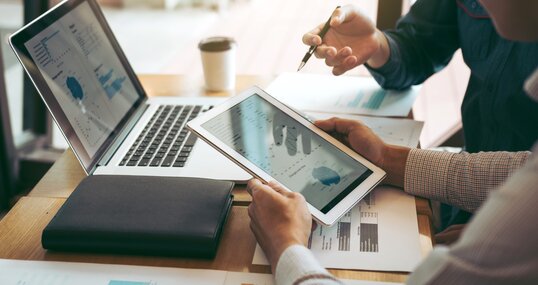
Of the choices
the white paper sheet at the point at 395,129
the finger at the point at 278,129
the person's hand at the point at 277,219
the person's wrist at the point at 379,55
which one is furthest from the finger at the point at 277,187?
the person's wrist at the point at 379,55

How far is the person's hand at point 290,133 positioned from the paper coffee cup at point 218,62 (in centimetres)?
38

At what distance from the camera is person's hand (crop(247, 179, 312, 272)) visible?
2.67ft

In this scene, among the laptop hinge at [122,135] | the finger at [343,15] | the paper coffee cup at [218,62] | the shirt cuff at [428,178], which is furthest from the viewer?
the paper coffee cup at [218,62]

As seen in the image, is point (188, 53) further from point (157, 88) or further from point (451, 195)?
point (451, 195)

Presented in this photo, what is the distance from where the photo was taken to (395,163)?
1008 mm

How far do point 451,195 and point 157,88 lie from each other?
2.48 feet

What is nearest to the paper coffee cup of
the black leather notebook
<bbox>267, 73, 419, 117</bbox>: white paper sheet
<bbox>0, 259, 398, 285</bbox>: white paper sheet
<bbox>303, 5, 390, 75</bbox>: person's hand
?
<bbox>267, 73, 419, 117</bbox>: white paper sheet

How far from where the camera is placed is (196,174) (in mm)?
1045

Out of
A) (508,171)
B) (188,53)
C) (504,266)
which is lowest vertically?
(188,53)

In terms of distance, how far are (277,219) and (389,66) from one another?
609 mm

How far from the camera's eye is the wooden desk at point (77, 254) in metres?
0.83

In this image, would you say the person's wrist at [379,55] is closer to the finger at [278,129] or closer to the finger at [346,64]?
the finger at [346,64]

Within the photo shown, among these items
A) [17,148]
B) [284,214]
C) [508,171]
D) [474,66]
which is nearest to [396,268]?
[284,214]

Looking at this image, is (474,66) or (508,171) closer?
(508,171)
